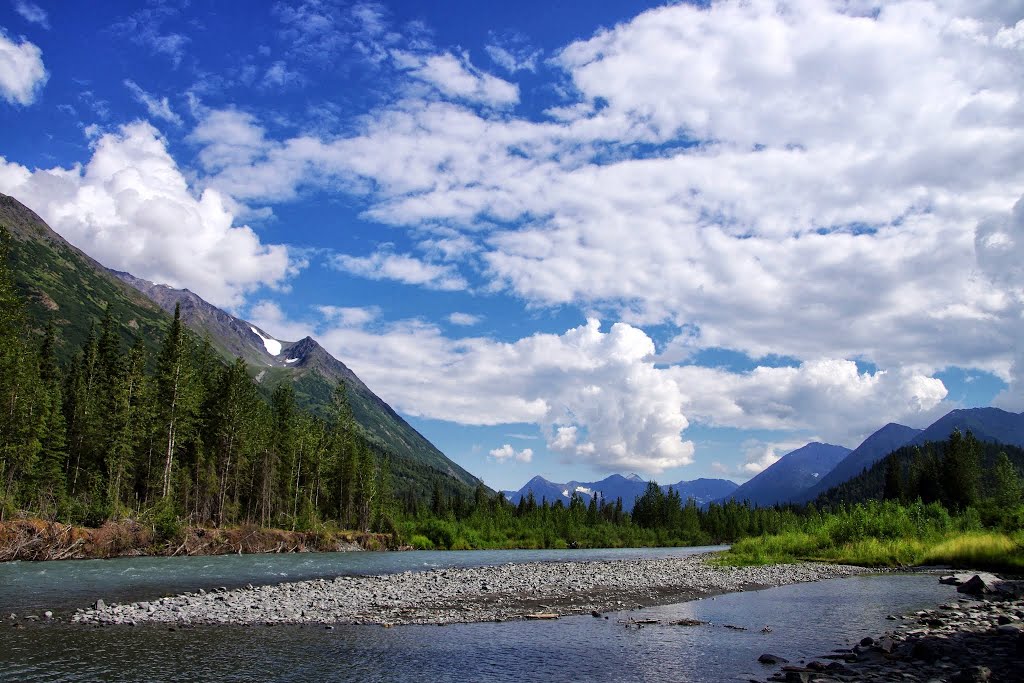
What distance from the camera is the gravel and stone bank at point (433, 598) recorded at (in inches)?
1008

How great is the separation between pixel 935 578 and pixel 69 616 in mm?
52149

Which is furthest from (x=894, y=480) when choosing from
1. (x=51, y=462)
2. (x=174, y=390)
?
(x=51, y=462)

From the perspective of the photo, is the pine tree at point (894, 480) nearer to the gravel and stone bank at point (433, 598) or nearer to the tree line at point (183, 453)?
the tree line at point (183, 453)

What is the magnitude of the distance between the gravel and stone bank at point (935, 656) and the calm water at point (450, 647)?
1416mm

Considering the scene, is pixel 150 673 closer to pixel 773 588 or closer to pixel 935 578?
pixel 773 588

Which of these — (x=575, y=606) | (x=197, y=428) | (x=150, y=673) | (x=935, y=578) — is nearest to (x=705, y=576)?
(x=935, y=578)

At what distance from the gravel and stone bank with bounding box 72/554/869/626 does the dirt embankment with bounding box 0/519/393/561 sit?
3270cm

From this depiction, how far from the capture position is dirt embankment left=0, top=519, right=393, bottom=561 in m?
54.2

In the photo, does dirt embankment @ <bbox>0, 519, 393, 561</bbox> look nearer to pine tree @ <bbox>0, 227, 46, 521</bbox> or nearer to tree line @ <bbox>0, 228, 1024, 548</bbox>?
tree line @ <bbox>0, 228, 1024, 548</bbox>

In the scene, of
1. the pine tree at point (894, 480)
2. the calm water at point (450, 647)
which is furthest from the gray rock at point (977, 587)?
the pine tree at point (894, 480)

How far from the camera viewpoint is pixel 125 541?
6250 cm

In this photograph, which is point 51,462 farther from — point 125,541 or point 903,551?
point 903,551

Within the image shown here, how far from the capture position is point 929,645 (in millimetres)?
18656

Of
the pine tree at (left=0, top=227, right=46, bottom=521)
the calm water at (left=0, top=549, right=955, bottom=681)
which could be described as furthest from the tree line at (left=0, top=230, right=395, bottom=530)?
the calm water at (left=0, top=549, right=955, bottom=681)
